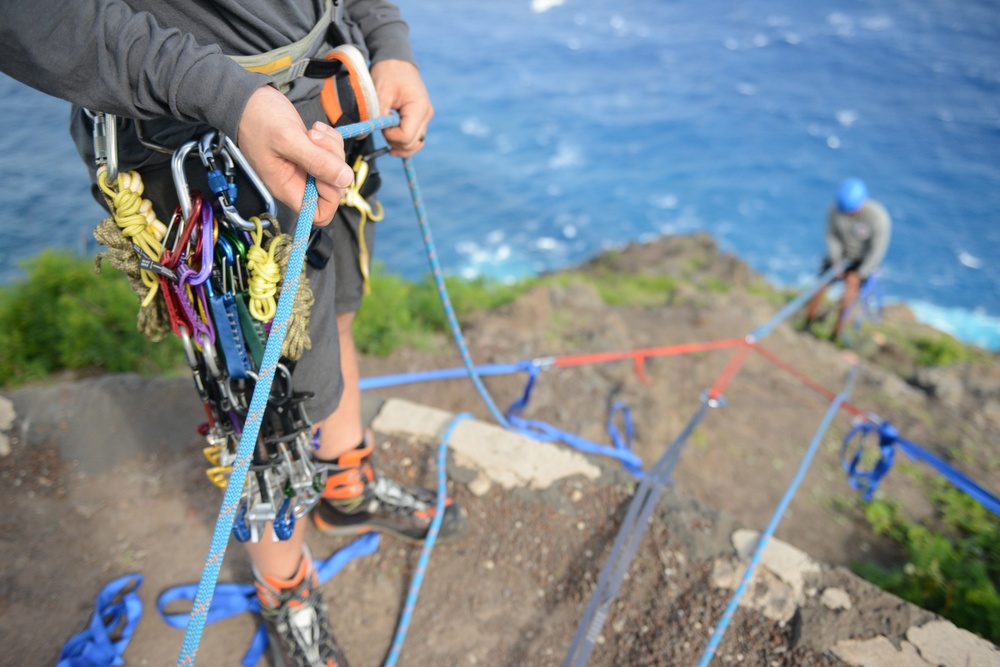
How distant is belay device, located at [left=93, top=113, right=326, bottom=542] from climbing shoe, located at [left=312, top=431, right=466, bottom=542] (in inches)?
27.2

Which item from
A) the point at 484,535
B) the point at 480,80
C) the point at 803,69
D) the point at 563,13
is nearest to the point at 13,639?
the point at 484,535

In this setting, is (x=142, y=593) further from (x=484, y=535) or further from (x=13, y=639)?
(x=484, y=535)

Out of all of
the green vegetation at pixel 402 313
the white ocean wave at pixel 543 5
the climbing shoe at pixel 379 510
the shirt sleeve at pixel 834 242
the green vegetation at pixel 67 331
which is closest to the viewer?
the climbing shoe at pixel 379 510

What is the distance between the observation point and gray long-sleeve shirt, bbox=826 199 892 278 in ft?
23.5

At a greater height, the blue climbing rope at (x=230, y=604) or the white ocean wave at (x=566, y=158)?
the blue climbing rope at (x=230, y=604)

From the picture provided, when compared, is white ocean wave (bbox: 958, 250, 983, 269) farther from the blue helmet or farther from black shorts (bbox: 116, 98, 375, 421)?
black shorts (bbox: 116, 98, 375, 421)

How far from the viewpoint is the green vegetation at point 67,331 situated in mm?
4098

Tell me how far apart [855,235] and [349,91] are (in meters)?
7.26

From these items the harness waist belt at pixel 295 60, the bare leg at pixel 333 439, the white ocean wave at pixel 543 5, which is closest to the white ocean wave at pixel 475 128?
the white ocean wave at pixel 543 5

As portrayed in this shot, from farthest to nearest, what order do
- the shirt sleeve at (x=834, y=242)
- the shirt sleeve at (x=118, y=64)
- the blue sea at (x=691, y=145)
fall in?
the blue sea at (x=691, y=145)
the shirt sleeve at (x=834, y=242)
the shirt sleeve at (x=118, y=64)

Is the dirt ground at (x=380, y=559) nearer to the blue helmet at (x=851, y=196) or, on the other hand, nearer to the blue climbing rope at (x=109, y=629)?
the blue climbing rope at (x=109, y=629)

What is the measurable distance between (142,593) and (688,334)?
6111mm

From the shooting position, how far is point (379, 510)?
2463mm

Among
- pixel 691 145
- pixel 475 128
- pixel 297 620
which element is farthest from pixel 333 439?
pixel 691 145
